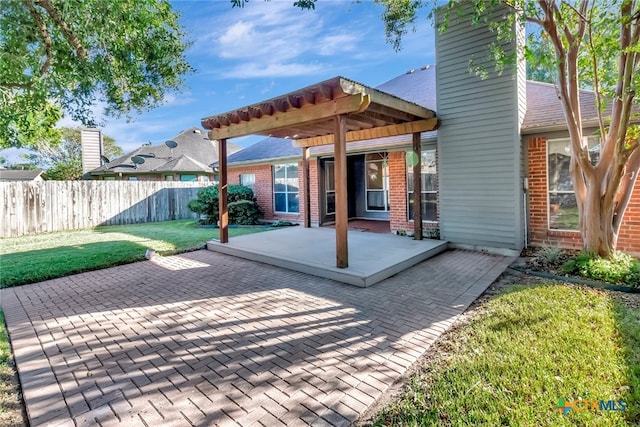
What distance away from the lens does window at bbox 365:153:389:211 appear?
470 inches

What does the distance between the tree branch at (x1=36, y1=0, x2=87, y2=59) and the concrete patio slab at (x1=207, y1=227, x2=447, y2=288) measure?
194 inches

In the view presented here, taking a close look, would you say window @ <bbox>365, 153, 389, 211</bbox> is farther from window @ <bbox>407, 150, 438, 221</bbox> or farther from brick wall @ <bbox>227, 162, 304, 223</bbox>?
brick wall @ <bbox>227, 162, 304, 223</bbox>

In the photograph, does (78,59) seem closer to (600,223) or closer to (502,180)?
(502,180)

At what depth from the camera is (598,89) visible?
586 cm

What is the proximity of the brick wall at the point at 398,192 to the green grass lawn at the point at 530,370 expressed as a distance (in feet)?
17.8

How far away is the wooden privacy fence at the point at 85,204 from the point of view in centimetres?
1127

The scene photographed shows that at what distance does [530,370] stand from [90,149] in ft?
93.6

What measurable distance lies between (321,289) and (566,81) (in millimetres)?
5562

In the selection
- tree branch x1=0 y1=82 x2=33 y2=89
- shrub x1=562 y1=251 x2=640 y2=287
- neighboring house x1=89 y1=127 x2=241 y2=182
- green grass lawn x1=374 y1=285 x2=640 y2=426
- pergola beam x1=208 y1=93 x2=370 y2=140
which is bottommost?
green grass lawn x1=374 y1=285 x2=640 y2=426

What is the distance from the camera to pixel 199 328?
397 cm

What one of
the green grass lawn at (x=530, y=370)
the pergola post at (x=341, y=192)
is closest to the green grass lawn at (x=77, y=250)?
the pergola post at (x=341, y=192)

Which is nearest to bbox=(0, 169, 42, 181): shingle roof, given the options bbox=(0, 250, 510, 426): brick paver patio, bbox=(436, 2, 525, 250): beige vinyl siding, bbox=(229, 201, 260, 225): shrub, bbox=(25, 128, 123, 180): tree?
bbox=(25, 128, 123, 180): tree

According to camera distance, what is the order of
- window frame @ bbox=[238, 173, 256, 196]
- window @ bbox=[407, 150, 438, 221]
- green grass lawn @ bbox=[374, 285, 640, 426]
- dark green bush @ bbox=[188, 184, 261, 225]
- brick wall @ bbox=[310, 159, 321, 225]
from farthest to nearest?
window frame @ bbox=[238, 173, 256, 196] → dark green bush @ bbox=[188, 184, 261, 225] → brick wall @ bbox=[310, 159, 321, 225] → window @ bbox=[407, 150, 438, 221] → green grass lawn @ bbox=[374, 285, 640, 426]

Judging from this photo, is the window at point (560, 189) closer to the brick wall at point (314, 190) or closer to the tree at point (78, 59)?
the brick wall at point (314, 190)
